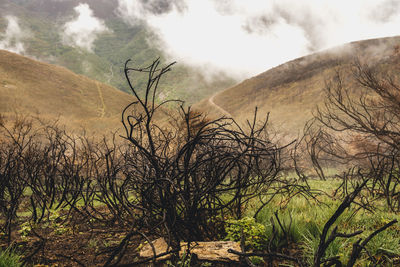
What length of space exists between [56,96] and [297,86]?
6011 cm

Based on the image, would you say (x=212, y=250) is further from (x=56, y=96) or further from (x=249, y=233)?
(x=56, y=96)

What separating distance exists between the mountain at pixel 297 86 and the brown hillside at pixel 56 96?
89.5 feet

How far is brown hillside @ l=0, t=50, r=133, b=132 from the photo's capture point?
45.9m

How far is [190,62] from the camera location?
519ft

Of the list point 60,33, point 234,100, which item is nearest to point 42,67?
point 234,100

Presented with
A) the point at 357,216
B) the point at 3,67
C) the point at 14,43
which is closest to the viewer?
the point at 357,216

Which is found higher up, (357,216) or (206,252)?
(206,252)

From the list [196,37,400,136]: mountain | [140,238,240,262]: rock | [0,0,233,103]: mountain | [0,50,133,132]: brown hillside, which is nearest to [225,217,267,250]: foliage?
[140,238,240,262]: rock

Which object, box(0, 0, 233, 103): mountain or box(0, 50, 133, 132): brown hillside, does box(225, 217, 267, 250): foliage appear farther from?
box(0, 0, 233, 103): mountain

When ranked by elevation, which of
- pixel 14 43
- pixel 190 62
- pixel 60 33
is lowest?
pixel 190 62

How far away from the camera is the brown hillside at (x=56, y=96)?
151 ft

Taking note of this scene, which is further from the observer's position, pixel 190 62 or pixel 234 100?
pixel 190 62

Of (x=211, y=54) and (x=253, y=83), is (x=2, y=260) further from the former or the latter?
(x=211, y=54)

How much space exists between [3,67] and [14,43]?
113211 millimetres
